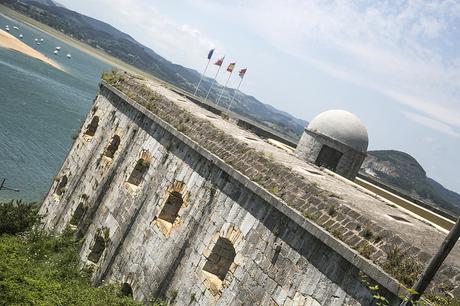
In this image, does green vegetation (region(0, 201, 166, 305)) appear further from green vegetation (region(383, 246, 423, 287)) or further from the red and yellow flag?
the red and yellow flag

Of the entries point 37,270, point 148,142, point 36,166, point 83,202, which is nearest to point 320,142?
A: point 148,142

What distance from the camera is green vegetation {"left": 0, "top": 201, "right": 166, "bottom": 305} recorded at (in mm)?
11055

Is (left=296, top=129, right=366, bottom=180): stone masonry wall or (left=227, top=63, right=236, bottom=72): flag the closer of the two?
(left=296, top=129, right=366, bottom=180): stone masonry wall

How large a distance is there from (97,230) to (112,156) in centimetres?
366

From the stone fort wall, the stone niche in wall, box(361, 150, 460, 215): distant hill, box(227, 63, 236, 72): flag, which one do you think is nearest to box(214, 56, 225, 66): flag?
box(227, 63, 236, 72): flag

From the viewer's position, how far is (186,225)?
1238 centimetres

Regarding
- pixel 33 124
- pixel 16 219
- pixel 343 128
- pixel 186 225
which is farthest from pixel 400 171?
pixel 186 225

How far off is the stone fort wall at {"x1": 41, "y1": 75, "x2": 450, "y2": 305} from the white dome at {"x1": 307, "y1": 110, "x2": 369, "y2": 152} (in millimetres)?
7643

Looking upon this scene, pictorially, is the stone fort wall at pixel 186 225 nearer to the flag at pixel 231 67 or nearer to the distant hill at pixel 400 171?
the flag at pixel 231 67

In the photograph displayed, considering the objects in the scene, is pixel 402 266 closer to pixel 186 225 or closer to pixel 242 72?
pixel 186 225

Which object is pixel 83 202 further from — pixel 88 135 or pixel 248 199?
pixel 248 199

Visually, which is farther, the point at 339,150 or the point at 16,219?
the point at 339,150

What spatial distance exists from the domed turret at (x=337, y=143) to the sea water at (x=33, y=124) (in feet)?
68.2

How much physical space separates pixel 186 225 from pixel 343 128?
1013cm
